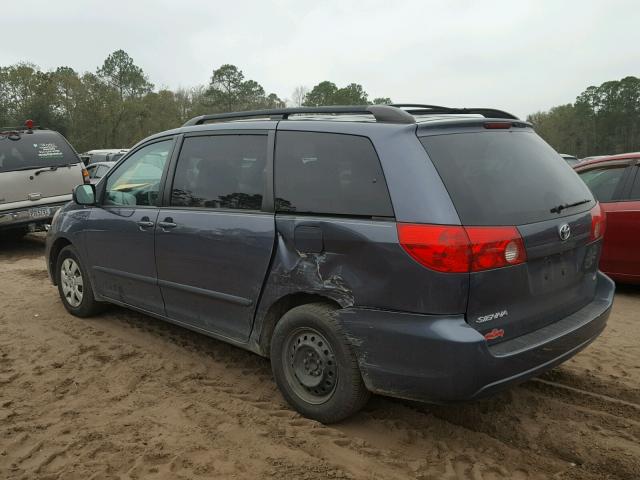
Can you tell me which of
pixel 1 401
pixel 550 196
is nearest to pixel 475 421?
pixel 550 196

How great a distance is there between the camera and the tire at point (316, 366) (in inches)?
119

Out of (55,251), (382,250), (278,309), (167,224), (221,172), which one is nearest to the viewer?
(382,250)

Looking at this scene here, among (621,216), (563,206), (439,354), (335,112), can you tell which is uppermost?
(335,112)

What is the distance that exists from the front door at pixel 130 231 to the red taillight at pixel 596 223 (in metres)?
2.98

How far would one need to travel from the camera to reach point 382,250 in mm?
2807

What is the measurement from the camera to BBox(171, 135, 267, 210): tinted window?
141 inches

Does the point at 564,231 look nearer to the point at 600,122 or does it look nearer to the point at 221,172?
the point at 221,172

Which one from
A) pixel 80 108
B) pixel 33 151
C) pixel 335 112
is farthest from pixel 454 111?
pixel 80 108

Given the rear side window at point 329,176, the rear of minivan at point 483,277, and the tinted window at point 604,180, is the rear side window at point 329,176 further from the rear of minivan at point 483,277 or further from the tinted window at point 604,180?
the tinted window at point 604,180

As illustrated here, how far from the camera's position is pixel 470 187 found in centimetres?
282

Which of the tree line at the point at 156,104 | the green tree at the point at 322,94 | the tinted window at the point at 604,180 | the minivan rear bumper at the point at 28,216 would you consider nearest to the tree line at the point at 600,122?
the tree line at the point at 156,104

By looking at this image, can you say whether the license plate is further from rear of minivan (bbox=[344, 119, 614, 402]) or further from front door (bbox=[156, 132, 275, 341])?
rear of minivan (bbox=[344, 119, 614, 402])

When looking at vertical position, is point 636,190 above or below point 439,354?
above

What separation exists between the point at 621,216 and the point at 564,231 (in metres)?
3.56
